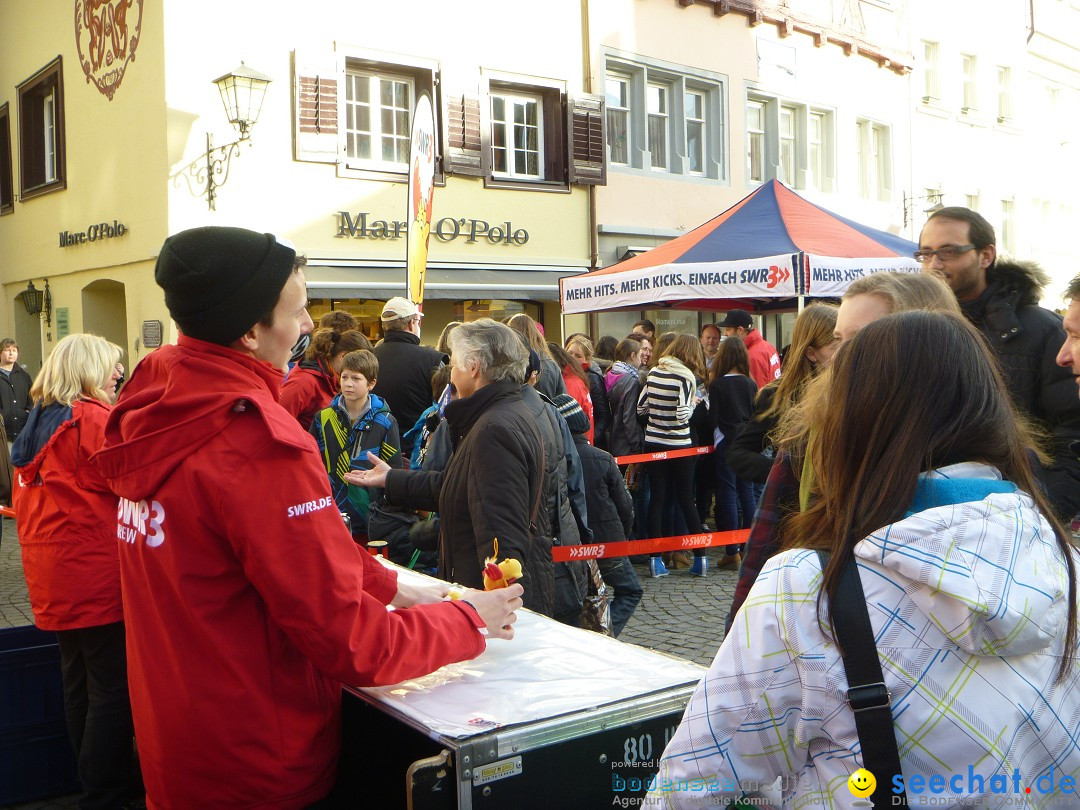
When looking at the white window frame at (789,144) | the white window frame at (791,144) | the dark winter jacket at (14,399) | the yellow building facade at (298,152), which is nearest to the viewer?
the dark winter jacket at (14,399)

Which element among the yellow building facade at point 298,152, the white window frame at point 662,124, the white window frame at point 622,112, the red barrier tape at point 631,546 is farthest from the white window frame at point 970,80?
the red barrier tape at point 631,546

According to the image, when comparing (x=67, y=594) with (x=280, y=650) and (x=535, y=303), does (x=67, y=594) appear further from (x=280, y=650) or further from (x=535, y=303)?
(x=535, y=303)

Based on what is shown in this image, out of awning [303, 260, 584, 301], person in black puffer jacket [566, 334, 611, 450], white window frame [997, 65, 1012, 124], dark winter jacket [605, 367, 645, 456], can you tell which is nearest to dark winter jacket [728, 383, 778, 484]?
dark winter jacket [605, 367, 645, 456]

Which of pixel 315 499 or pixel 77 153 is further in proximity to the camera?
pixel 77 153

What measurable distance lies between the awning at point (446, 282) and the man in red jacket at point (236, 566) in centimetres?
982

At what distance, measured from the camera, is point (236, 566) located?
1.85 metres

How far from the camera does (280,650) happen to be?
190cm

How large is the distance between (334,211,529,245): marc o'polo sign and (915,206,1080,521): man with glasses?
33.2 ft

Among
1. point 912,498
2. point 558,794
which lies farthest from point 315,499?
point 912,498

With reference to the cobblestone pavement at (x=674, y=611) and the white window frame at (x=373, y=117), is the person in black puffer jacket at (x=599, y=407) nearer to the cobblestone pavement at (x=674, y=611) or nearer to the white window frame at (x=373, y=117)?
the cobblestone pavement at (x=674, y=611)

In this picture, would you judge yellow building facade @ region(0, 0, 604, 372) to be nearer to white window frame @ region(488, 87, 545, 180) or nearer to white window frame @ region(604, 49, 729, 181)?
white window frame @ region(488, 87, 545, 180)

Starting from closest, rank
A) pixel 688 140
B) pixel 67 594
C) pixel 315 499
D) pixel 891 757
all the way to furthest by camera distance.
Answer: pixel 891 757
pixel 315 499
pixel 67 594
pixel 688 140

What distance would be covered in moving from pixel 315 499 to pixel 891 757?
102cm

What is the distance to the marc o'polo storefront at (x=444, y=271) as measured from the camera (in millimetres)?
12641
